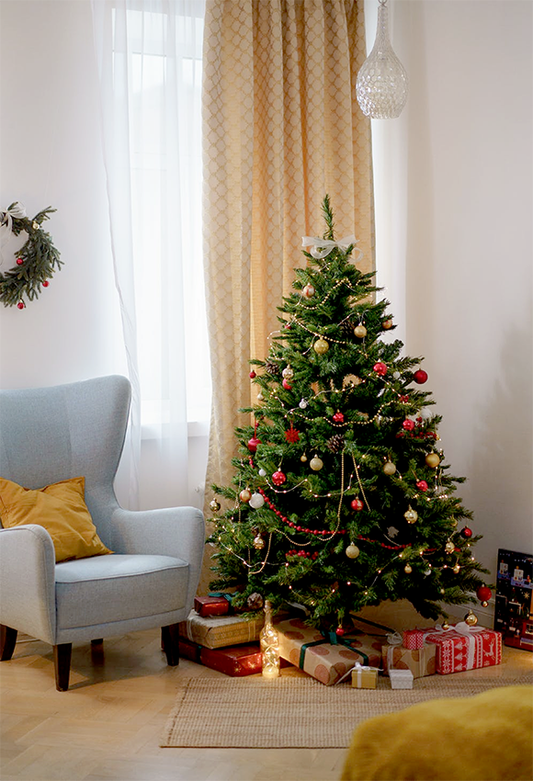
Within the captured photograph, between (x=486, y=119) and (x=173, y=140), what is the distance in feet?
→ 4.43

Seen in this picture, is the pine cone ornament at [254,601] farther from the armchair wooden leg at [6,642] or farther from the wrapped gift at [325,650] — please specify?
the armchair wooden leg at [6,642]

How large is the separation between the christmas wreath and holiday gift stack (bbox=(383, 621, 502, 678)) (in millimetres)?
2041

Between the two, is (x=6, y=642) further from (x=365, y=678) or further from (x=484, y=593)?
(x=484, y=593)

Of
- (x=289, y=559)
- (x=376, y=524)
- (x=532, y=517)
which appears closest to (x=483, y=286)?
(x=532, y=517)

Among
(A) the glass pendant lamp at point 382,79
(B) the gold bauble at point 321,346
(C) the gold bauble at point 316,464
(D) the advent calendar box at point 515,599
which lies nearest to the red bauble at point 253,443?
(C) the gold bauble at point 316,464

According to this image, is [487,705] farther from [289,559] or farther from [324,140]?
[324,140]

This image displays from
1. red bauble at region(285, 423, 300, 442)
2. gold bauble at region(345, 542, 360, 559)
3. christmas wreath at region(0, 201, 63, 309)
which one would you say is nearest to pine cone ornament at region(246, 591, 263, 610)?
gold bauble at region(345, 542, 360, 559)

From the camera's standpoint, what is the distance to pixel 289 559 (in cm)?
284

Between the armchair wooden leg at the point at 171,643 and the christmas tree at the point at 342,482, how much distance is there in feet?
0.81

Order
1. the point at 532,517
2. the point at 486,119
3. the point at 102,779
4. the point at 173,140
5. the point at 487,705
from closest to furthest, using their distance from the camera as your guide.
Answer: the point at 487,705 < the point at 102,779 < the point at 532,517 < the point at 486,119 < the point at 173,140

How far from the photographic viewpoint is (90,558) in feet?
9.78

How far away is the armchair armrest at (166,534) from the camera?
2898 mm

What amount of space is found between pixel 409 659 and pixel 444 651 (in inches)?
5.7

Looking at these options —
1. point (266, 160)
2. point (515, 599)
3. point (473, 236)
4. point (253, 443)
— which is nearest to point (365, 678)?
point (515, 599)
